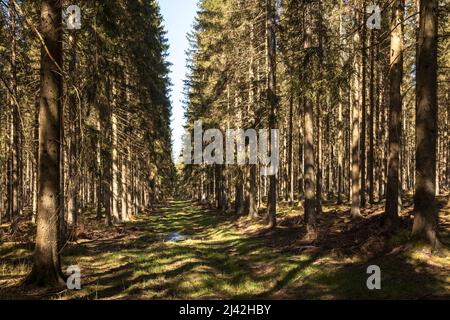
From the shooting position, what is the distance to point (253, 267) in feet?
39.0

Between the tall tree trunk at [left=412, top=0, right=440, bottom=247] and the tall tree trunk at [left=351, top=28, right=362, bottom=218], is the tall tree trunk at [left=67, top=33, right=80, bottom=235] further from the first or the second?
the tall tree trunk at [left=351, top=28, right=362, bottom=218]

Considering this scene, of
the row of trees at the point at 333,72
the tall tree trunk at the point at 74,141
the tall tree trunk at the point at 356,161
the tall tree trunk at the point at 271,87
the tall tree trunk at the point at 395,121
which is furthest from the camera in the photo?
the tall tree trunk at the point at 271,87

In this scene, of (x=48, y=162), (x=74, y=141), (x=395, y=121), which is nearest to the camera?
(x=48, y=162)

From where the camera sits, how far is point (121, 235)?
2016cm

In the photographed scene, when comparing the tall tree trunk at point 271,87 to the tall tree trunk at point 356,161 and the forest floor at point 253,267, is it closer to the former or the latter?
the forest floor at point 253,267

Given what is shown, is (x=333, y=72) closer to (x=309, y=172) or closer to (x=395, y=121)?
(x=395, y=121)

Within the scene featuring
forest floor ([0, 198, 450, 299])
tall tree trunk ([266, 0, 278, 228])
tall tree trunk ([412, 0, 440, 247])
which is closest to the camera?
forest floor ([0, 198, 450, 299])

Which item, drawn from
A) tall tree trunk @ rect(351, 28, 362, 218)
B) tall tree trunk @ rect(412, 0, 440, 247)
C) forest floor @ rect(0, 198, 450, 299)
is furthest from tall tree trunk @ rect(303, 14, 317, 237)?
tall tree trunk @ rect(412, 0, 440, 247)

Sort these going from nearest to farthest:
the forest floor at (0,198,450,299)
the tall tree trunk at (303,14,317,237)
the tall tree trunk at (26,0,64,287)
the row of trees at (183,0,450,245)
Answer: the forest floor at (0,198,450,299)
the tall tree trunk at (26,0,64,287)
the row of trees at (183,0,450,245)
the tall tree trunk at (303,14,317,237)

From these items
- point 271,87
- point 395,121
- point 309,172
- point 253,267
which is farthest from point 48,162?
point 271,87

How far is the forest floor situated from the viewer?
27.6 ft

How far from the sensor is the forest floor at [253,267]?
840 cm

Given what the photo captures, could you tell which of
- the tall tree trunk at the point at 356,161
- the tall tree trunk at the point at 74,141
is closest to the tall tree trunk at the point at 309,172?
the tall tree trunk at the point at 356,161

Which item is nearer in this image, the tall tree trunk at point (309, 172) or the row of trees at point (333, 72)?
the row of trees at point (333, 72)
